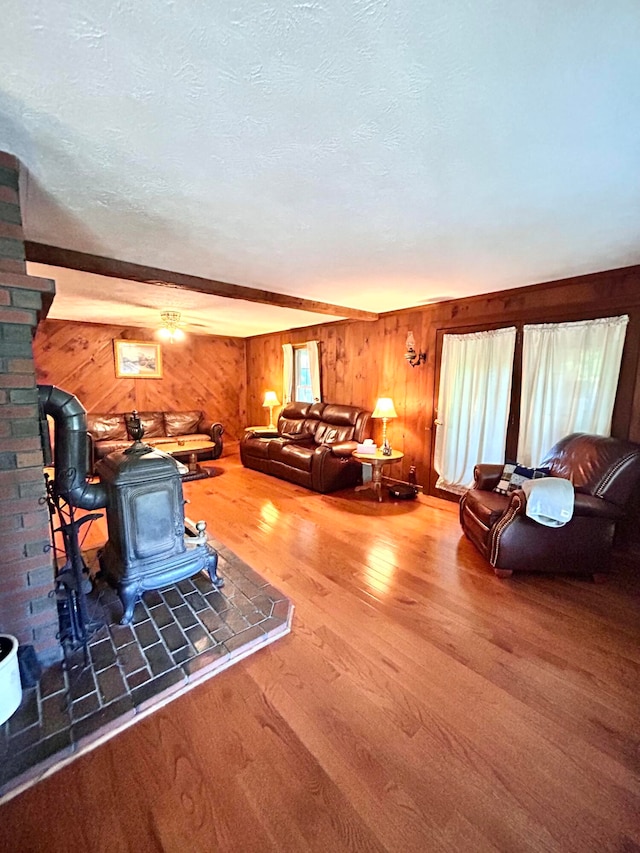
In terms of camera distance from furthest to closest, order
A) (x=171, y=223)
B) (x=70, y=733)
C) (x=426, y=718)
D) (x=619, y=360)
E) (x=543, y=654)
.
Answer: (x=619, y=360) < (x=171, y=223) < (x=543, y=654) < (x=426, y=718) < (x=70, y=733)

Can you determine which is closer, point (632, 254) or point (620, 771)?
point (620, 771)

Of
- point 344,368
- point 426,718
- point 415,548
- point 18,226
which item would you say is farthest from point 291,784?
point 344,368

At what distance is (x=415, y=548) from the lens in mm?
3000

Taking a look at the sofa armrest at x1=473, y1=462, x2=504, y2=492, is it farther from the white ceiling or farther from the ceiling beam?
the ceiling beam

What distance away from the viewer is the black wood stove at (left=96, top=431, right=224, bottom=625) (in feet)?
6.91

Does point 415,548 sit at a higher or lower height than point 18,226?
lower

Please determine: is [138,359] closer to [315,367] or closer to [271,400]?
[271,400]

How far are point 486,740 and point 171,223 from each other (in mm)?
2992

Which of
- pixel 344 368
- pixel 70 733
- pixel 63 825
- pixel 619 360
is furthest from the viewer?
pixel 344 368

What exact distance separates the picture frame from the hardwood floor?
5.28 metres

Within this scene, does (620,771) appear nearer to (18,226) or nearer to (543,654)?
(543,654)

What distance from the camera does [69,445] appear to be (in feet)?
6.15

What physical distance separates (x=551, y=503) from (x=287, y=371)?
4.72m

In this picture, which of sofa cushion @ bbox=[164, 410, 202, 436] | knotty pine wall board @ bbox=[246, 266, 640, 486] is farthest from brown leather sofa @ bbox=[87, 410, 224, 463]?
knotty pine wall board @ bbox=[246, 266, 640, 486]
